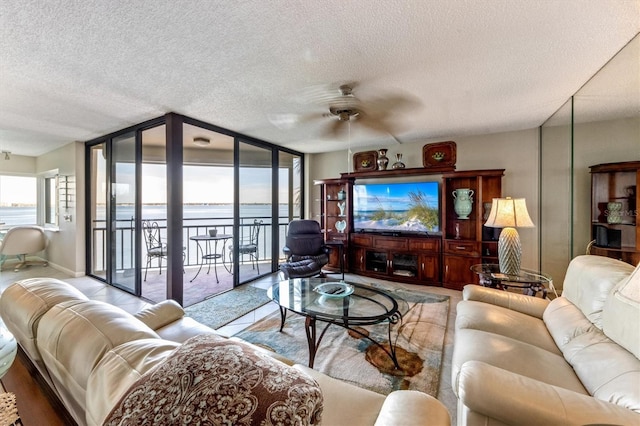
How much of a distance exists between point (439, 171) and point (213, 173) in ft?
15.6

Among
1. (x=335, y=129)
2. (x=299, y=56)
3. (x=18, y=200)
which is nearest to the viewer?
(x=299, y=56)

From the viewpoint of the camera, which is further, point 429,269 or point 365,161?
point 365,161

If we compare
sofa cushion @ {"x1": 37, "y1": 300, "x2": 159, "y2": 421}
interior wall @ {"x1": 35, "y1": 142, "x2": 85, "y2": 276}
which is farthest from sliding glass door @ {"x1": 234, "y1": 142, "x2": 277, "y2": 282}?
sofa cushion @ {"x1": 37, "y1": 300, "x2": 159, "y2": 421}

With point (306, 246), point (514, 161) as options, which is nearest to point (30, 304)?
point (306, 246)

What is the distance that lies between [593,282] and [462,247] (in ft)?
7.86

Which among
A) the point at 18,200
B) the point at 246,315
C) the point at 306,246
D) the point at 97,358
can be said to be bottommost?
the point at 246,315

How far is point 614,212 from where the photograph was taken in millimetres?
2887

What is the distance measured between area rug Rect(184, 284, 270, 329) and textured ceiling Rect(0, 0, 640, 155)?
2355mm

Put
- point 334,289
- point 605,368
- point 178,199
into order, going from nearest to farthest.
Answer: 1. point 605,368
2. point 334,289
3. point 178,199

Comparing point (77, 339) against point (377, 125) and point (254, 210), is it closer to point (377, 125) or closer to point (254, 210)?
point (377, 125)

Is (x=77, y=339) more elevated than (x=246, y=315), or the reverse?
(x=77, y=339)

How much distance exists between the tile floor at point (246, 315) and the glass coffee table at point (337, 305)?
0.39 m

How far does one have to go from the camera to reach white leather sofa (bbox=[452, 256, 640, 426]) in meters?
0.95

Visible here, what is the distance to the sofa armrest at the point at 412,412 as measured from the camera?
788 millimetres
